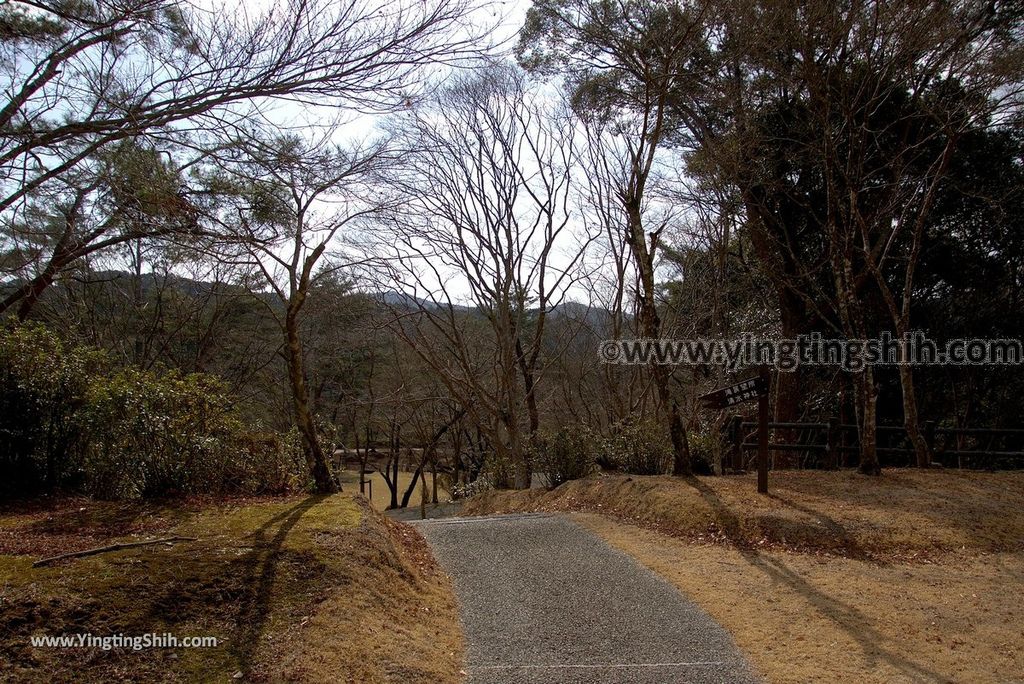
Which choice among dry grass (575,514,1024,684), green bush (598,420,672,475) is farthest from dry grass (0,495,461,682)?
green bush (598,420,672,475)

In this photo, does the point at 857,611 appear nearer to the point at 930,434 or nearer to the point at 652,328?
the point at 652,328

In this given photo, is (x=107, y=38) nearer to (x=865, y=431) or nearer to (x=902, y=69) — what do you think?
(x=865, y=431)

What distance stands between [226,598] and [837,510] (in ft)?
22.4

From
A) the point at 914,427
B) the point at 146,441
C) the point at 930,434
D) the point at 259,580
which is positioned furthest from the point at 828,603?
the point at 930,434

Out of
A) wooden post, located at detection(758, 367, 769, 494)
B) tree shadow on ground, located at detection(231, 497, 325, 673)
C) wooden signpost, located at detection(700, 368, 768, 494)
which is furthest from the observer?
wooden post, located at detection(758, 367, 769, 494)

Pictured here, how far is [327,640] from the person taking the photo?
3.93m

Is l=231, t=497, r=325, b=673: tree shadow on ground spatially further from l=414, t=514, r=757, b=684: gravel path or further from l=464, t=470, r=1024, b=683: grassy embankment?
l=464, t=470, r=1024, b=683: grassy embankment

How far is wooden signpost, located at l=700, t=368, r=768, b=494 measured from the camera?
8438mm

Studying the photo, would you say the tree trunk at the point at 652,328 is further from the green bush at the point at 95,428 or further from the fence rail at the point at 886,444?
the green bush at the point at 95,428

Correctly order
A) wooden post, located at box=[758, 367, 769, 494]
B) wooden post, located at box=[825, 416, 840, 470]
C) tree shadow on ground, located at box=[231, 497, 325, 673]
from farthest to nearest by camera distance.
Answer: wooden post, located at box=[825, 416, 840, 470] < wooden post, located at box=[758, 367, 769, 494] < tree shadow on ground, located at box=[231, 497, 325, 673]

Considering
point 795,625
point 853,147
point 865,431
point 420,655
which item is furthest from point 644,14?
point 420,655

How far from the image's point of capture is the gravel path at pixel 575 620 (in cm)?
414

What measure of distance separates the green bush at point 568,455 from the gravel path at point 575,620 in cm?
510

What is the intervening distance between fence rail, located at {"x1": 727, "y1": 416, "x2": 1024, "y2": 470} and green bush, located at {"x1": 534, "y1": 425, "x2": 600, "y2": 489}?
264 centimetres
